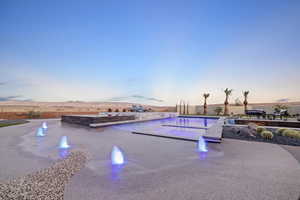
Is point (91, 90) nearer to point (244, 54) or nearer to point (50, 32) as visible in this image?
point (50, 32)

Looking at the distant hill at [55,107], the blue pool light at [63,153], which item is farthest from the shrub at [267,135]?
the distant hill at [55,107]

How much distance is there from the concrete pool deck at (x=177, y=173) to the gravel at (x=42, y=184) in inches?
7.1

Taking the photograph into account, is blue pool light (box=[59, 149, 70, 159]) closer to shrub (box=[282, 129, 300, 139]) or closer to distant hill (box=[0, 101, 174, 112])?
shrub (box=[282, 129, 300, 139])

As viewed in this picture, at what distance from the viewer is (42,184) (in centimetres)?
226

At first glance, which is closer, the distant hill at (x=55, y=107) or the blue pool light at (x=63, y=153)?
the blue pool light at (x=63, y=153)

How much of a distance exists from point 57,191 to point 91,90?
69.1 ft

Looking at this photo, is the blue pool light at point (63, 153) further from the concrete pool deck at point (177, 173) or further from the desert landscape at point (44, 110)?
the desert landscape at point (44, 110)

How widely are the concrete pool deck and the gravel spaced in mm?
181

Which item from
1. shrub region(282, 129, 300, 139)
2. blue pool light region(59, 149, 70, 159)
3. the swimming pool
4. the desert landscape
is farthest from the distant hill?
shrub region(282, 129, 300, 139)

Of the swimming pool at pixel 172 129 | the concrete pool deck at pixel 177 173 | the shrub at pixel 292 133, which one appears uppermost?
the shrub at pixel 292 133

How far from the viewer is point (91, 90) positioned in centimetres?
2106

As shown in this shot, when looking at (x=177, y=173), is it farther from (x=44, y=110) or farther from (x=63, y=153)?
(x=44, y=110)

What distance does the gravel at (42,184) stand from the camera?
197 centimetres

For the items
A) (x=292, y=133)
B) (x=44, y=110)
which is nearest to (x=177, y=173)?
(x=292, y=133)
